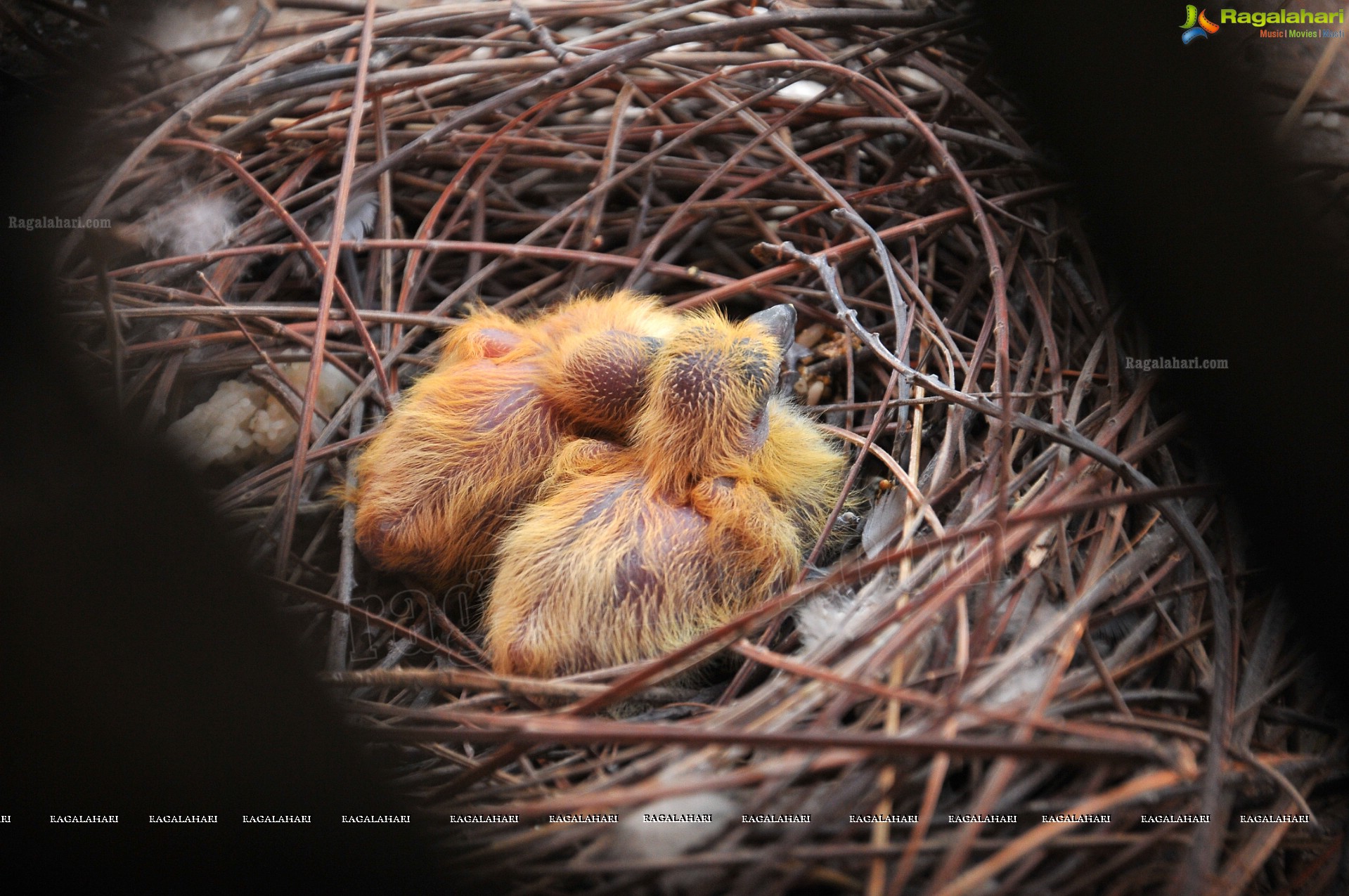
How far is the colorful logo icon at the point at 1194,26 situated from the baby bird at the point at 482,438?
86cm

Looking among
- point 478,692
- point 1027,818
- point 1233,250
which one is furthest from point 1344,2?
point 478,692

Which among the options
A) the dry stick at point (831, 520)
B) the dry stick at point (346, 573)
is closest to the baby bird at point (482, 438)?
the dry stick at point (346, 573)

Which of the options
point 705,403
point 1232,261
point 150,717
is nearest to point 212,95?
point 705,403

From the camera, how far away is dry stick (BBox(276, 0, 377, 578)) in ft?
4.41

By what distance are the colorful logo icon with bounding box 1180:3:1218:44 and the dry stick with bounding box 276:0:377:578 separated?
1325 millimetres

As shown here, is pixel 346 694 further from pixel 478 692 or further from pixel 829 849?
pixel 829 849

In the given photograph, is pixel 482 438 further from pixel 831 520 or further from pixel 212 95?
pixel 212 95

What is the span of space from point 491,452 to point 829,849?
88 cm

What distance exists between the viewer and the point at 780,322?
148 cm

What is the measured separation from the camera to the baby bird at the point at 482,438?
54.6 inches

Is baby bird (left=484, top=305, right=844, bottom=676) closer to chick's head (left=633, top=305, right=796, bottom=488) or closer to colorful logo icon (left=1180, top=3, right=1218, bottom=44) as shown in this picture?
chick's head (left=633, top=305, right=796, bottom=488)

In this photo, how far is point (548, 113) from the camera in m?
1.91

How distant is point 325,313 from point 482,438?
0.39m

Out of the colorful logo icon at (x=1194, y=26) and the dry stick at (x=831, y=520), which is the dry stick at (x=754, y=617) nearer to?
the dry stick at (x=831, y=520)
